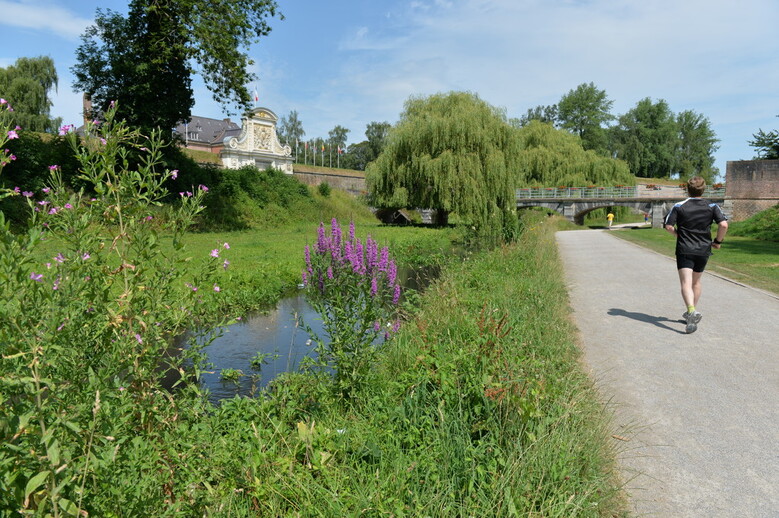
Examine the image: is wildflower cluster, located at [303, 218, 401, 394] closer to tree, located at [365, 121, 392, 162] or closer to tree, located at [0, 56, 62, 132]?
tree, located at [0, 56, 62, 132]

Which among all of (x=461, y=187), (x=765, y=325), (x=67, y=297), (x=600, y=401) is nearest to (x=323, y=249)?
(x=600, y=401)

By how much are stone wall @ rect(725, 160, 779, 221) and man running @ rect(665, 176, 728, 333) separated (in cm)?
3934

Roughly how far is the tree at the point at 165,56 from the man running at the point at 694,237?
60.4ft

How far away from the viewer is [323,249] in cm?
617

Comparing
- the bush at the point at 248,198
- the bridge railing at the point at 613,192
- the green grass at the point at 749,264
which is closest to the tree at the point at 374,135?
the bridge railing at the point at 613,192

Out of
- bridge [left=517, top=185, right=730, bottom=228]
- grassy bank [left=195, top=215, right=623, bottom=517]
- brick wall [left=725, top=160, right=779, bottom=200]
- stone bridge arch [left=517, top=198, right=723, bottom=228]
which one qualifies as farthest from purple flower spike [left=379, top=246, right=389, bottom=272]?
stone bridge arch [left=517, top=198, right=723, bottom=228]

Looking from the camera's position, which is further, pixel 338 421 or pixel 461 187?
pixel 461 187

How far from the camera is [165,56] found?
21.3 meters

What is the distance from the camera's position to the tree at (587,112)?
75.7 metres

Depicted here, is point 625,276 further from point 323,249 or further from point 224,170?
point 224,170

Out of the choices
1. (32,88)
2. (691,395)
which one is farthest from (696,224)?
(32,88)

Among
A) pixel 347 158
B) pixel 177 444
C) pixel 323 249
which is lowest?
pixel 177 444

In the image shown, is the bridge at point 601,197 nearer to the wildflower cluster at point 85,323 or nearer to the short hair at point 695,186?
A: the short hair at point 695,186

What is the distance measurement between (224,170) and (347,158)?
247 ft
